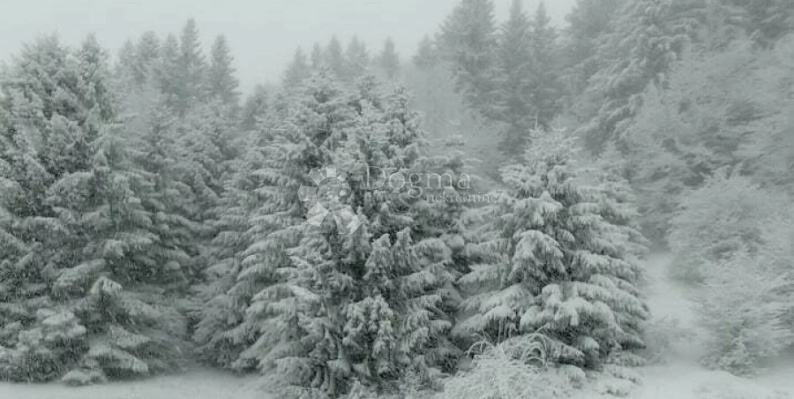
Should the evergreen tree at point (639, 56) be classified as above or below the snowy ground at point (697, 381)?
above

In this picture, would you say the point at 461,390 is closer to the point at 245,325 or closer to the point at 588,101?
the point at 245,325

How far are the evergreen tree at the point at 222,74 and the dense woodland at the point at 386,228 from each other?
2256 centimetres

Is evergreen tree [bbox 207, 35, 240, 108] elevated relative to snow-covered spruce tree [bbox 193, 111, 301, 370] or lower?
elevated

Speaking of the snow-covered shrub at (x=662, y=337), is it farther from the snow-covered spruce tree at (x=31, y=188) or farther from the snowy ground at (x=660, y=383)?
the snow-covered spruce tree at (x=31, y=188)

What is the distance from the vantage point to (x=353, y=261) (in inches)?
728

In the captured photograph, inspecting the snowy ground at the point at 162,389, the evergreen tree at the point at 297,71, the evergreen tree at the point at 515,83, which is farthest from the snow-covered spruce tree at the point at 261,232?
the evergreen tree at the point at 297,71

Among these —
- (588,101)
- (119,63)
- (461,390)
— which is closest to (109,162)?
(461,390)

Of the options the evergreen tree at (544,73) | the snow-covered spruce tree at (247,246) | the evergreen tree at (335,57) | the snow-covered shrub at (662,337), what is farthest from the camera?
the evergreen tree at (335,57)

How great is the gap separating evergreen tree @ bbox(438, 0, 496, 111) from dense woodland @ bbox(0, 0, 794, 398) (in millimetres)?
9357

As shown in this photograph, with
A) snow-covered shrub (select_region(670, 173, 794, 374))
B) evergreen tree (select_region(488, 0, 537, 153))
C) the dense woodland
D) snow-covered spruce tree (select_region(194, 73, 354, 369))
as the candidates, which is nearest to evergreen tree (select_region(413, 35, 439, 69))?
Result: evergreen tree (select_region(488, 0, 537, 153))

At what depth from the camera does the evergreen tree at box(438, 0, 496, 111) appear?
1649 inches

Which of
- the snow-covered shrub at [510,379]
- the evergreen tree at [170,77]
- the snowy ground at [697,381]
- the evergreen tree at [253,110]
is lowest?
the snowy ground at [697,381]

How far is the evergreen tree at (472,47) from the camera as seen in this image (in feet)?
137

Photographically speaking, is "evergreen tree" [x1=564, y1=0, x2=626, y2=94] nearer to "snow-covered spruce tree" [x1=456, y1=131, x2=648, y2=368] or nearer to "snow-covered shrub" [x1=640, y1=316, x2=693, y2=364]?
"snow-covered spruce tree" [x1=456, y1=131, x2=648, y2=368]
